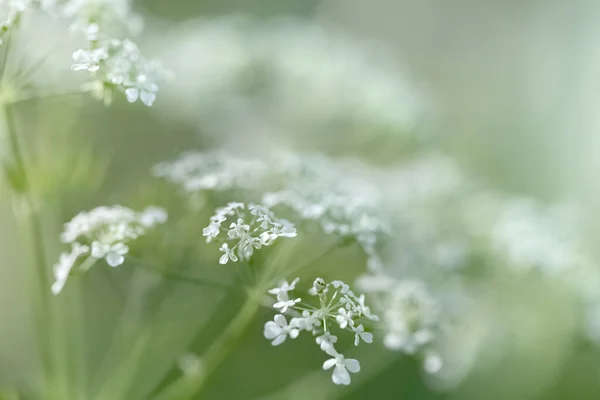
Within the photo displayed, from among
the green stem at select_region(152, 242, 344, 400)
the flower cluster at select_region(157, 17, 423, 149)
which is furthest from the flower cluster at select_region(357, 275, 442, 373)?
the flower cluster at select_region(157, 17, 423, 149)

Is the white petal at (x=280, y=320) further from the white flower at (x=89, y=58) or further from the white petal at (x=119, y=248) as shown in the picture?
the white flower at (x=89, y=58)

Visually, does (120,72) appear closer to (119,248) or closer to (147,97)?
(147,97)

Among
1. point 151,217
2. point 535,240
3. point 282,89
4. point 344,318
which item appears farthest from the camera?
point 282,89

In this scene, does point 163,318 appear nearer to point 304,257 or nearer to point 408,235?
point 304,257

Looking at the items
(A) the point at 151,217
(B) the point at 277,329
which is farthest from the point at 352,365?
(A) the point at 151,217

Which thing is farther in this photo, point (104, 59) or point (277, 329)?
point (104, 59)

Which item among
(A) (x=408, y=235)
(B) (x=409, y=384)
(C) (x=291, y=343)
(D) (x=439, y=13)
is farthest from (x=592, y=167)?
(A) (x=408, y=235)
